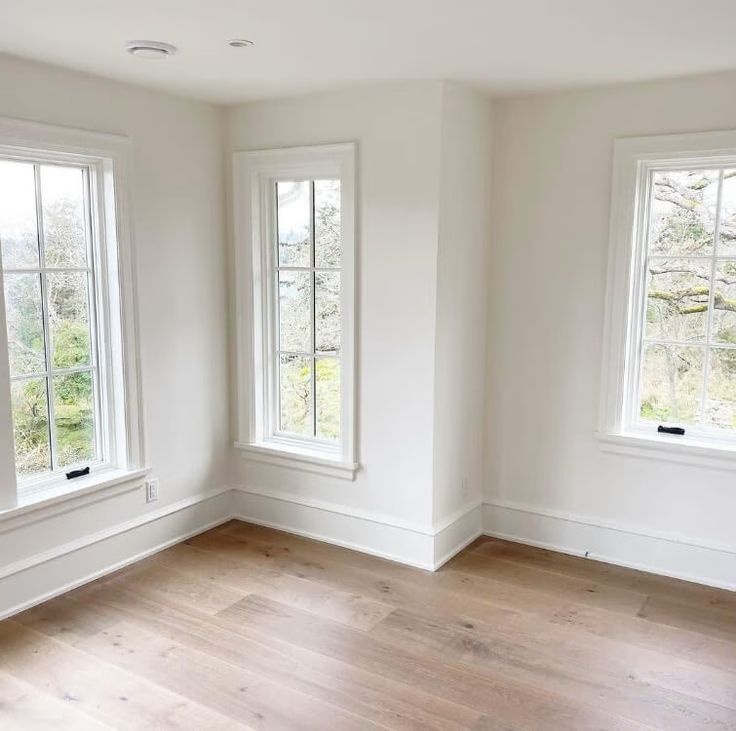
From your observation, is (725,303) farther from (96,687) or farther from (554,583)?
(96,687)

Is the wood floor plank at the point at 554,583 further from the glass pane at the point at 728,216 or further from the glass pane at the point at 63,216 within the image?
the glass pane at the point at 63,216

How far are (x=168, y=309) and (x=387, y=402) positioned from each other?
121 cm

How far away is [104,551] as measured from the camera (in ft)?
11.6

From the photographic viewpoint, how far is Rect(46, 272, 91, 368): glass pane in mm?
3336

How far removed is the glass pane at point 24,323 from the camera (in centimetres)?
315

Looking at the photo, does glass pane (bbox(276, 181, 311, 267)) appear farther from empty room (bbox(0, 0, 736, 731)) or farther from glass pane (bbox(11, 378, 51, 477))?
glass pane (bbox(11, 378, 51, 477))

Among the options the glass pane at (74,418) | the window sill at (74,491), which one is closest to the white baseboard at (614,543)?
the window sill at (74,491)

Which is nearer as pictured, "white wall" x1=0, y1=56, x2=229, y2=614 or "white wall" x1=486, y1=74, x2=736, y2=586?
"white wall" x1=0, y1=56, x2=229, y2=614

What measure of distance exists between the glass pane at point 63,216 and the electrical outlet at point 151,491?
1.14m

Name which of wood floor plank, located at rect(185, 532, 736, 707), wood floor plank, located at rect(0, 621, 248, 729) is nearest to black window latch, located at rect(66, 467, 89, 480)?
wood floor plank, located at rect(0, 621, 248, 729)

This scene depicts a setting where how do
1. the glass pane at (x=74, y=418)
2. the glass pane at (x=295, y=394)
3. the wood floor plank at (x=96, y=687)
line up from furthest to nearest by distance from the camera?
the glass pane at (x=295, y=394)
the glass pane at (x=74, y=418)
the wood floor plank at (x=96, y=687)

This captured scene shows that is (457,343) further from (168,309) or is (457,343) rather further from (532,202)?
(168,309)

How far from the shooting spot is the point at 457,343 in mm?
3672

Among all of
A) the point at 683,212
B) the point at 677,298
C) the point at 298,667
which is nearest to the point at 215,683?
the point at 298,667
